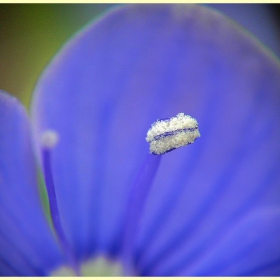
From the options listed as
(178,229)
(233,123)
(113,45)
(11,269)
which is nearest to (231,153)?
(233,123)

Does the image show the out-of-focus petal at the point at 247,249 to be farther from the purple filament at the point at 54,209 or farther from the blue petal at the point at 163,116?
the purple filament at the point at 54,209

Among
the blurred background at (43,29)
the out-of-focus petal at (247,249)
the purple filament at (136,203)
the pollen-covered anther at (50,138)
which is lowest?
the out-of-focus petal at (247,249)

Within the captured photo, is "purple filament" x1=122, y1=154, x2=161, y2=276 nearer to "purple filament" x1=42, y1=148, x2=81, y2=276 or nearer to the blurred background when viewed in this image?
"purple filament" x1=42, y1=148, x2=81, y2=276

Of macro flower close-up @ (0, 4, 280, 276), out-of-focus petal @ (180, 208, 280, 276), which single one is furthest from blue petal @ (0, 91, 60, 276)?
out-of-focus petal @ (180, 208, 280, 276)

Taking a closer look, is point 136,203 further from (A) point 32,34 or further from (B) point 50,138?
(A) point 32,34

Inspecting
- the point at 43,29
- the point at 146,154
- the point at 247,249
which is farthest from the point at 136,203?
the point at 43,29

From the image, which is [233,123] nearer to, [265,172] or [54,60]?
[265,172]

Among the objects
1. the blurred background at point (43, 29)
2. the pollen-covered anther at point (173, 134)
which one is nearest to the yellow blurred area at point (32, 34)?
the blurred background at point (43, 29)
